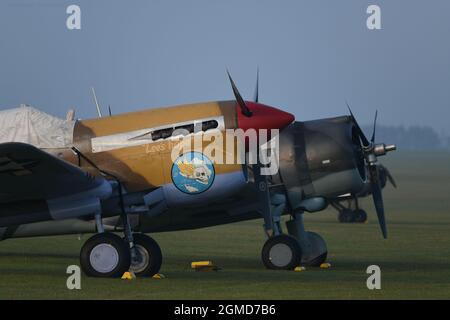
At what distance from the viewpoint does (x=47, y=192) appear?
17.3 meters

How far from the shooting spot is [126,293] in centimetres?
1553

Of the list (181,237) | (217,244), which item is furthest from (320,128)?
(181,237)

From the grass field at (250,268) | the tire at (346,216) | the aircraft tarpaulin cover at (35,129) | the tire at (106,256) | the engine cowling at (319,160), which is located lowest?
the tire at (346,216)

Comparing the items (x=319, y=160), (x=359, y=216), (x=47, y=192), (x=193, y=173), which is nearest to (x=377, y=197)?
(x=319, y=160)

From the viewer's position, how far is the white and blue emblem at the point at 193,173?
1767 centimetres

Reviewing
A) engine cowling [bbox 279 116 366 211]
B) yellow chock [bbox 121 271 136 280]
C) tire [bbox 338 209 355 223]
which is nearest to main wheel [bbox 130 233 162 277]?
yellow chock [bbox 121 271 136 280]

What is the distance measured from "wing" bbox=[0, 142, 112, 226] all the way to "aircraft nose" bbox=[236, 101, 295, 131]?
6.70 feet

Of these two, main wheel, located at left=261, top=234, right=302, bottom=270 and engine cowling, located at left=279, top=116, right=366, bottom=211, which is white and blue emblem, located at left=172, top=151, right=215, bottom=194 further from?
engine cowling, located at left=279, top=116, right=366, bottom=211

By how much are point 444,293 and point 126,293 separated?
3.78m

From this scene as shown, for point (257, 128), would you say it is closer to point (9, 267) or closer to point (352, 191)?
point (352, 191)

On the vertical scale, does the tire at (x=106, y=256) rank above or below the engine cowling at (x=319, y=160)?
below

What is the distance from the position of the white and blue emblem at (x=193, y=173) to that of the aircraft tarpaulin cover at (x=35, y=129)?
5.05 feet

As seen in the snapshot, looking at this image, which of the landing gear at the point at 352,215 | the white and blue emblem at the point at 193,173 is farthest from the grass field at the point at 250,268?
the white and blue emblem at the point at 193,173

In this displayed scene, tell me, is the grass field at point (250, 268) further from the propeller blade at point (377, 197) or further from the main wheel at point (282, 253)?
the propeller blade at point (377, 197)
